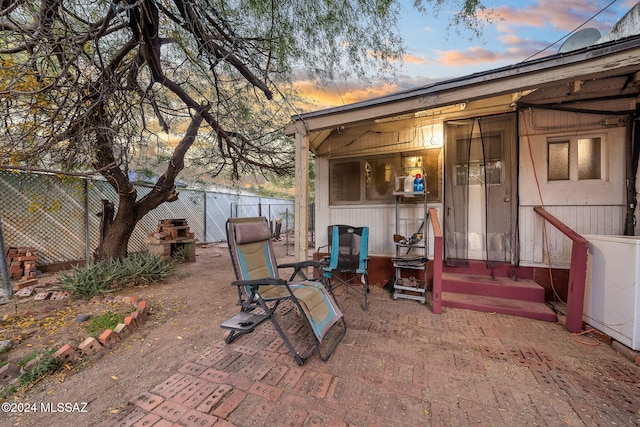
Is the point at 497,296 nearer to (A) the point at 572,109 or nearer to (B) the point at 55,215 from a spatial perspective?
(A) the point at 572,109

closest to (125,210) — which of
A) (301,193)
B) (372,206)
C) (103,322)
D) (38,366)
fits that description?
(103,322)

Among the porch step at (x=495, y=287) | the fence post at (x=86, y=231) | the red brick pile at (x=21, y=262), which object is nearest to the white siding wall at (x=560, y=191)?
the porch step at (x=495, y=287)

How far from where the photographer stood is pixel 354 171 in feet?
15.4

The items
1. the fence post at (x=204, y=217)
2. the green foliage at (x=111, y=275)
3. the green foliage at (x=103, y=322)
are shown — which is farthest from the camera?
the fence post at (x=204, y=217)

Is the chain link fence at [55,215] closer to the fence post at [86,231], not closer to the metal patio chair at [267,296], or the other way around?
the fence post at [86,231]

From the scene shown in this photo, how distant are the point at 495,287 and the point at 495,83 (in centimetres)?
266

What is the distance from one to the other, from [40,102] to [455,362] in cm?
504

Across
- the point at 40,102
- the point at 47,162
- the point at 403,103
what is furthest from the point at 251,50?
the point at 47,162

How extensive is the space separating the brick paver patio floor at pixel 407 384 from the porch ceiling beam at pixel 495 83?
8.45 feet

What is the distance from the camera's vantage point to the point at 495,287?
342 cm

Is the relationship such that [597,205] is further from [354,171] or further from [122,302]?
[122,302]

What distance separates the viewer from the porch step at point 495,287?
332 centimetres

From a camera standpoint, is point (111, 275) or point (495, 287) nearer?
point (495, 287)

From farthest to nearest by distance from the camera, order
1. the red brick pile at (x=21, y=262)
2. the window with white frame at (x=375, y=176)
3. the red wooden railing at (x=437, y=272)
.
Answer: the red brick pile at (x=21, y=262) → the window with white frame at (x=375, y=176) → the red wooden railing at (x=437, y=272)
